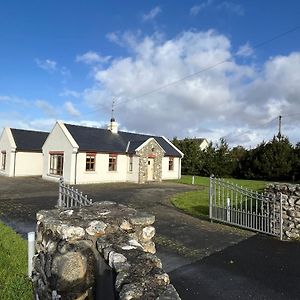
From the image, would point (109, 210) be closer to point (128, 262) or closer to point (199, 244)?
point (128, 262)

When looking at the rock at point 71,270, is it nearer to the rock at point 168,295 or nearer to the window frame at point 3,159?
the rock at point 168,295

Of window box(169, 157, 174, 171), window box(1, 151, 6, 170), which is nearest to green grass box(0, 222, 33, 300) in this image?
window box(169, 157, 174, 171)

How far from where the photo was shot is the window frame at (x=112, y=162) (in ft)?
92.1

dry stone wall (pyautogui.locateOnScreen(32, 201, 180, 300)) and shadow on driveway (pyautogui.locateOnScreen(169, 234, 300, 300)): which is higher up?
dry stone wall (pyautogui.locateOnScreen(32, 201, 180, 300))

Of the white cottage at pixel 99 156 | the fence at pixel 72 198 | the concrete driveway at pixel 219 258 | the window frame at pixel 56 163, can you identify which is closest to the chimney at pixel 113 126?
the white cottage at pixel 99 156

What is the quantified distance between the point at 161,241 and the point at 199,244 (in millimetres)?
1044

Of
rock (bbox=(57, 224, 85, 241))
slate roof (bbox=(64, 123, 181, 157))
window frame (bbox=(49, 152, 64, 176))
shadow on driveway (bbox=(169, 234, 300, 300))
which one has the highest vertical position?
slate roof (bbox=(64, 123, 181, 157))

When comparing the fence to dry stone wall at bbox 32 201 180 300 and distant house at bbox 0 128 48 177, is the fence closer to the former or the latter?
dry stone wall at bbox 32 201 180 300

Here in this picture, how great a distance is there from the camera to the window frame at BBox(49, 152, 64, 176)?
2701cm

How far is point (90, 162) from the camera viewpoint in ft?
86.9

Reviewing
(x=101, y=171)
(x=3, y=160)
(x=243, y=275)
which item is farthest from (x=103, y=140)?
(x=243, y=275)

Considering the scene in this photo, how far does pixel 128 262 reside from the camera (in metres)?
2.96

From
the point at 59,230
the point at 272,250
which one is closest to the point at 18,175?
the point at 272,250

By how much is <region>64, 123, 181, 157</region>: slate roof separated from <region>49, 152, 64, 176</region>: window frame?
220 cm
